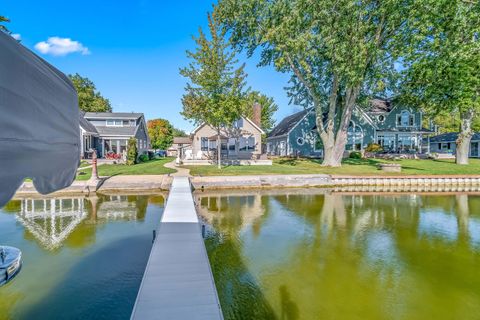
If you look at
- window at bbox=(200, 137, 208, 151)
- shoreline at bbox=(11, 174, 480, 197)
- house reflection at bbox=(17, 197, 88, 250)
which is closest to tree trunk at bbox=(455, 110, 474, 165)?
shoreline at bbox=(11, 174, 480, 197)

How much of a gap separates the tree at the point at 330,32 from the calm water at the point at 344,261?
37.5 feet

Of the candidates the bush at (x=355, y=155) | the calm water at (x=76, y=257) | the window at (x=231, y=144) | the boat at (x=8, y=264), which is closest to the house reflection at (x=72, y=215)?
the calm water at (x=76, y=257)

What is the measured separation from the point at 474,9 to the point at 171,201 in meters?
23.7

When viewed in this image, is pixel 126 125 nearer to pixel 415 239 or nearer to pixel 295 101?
pixel 295 101

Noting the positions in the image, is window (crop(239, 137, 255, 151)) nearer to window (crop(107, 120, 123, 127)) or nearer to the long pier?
window (crop(107, 120, 123, 127))

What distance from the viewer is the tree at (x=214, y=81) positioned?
1930 centimetres

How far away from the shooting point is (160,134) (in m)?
58.9

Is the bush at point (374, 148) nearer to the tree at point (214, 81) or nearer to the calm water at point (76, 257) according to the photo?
the tree at point (214, 81)

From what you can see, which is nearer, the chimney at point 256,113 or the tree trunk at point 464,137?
the tree trunk at point 464,137

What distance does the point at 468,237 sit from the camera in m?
8.21

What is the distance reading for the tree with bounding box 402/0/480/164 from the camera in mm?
18022

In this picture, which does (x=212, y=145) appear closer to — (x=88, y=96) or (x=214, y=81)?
(x=214, y=81)

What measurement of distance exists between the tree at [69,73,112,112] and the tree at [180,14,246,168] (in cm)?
3220

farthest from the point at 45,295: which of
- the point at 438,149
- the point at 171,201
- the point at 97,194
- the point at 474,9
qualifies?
the point at 438,149
